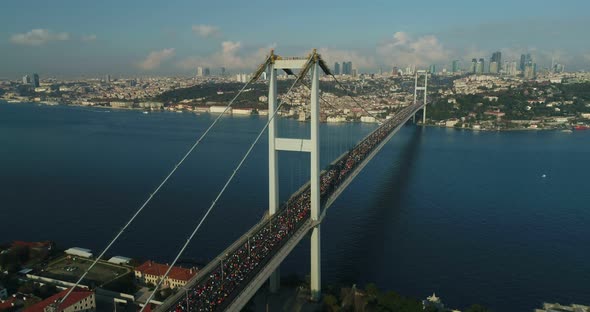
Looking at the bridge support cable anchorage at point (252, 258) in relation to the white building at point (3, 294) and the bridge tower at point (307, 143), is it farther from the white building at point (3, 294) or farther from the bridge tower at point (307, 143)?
the white building at point (3, 294)

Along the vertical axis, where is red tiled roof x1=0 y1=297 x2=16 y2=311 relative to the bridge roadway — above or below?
below

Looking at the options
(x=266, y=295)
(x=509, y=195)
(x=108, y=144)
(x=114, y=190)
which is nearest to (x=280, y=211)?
(x=266, y=295)

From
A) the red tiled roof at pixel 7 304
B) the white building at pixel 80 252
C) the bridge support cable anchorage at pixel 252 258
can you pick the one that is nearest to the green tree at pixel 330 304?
the bridge support cable anchorage at pixel 252 258

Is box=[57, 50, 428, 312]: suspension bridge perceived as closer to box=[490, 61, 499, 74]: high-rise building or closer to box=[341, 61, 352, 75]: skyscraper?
box=[341, 61, 352, 75]: skyscraper

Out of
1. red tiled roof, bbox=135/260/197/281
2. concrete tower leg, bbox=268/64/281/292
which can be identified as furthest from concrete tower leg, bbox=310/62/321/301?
red tiled roof, bbox=135/260/197/281

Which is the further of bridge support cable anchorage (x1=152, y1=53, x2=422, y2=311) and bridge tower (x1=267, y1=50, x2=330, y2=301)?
bridge tower (x1=267, y1=50, x2=330, y2=301)

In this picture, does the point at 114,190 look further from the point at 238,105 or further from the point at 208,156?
the point at 238,105
